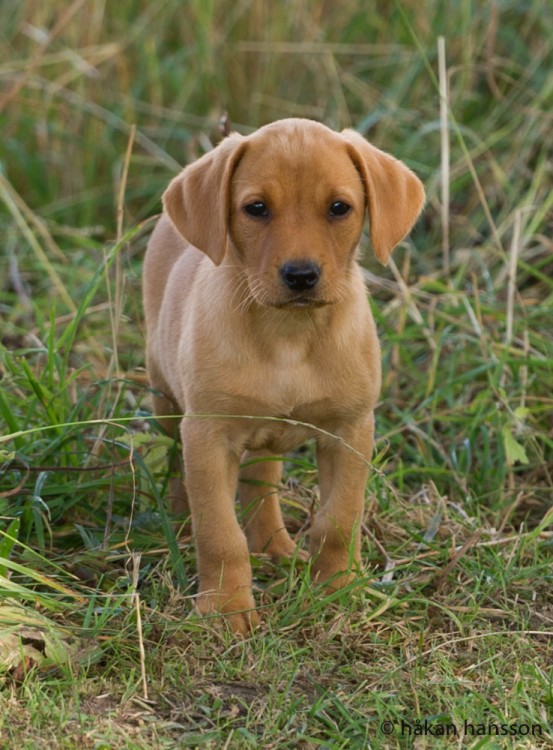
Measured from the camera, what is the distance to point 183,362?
14.0ft

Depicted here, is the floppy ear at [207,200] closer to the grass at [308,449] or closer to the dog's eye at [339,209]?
the dog's eye at [339,209]

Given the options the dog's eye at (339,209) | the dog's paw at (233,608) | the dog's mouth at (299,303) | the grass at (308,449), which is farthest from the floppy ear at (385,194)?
the dog's paw at (233,608)

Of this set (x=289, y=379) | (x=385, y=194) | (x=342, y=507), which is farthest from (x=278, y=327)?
(x=342, y=507)

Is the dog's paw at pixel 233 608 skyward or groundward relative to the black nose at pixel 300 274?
groundward

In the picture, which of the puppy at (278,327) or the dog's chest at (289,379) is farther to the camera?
the dog's chest at (289,379)

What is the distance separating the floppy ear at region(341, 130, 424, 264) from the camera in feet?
13.4

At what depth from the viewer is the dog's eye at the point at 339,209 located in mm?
3949

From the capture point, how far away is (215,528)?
4.16 metres

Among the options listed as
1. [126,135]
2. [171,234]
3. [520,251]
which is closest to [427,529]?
[171,234]

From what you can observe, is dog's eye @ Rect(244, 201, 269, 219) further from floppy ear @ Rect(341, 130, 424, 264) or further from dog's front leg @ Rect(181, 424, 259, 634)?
dog's front leg @ Rect(181, 424, 259, 634)

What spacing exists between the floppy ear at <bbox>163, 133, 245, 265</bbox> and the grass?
674 mm

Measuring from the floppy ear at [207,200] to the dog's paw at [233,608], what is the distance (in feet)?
3.64

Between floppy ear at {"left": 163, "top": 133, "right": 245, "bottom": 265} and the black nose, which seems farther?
floppy ear at {"left": 163, "top": 133, "right": 245, "bottom": 265}

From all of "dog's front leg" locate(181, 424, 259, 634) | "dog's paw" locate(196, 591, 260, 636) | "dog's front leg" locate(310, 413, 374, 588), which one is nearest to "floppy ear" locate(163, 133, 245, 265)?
"dog's front leg" locate(181, 424, 259, 634)
